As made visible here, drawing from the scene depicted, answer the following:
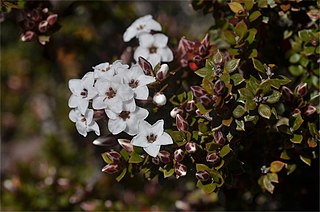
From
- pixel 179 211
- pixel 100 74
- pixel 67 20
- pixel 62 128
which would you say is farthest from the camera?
pixel 62 128

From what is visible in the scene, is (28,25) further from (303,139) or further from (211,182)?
(303,139)

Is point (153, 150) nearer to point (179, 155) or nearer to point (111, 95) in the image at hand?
point (179, 155)

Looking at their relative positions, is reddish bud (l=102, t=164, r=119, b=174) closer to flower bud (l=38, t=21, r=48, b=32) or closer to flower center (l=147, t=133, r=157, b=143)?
flower center (l=147, t=133, r=157, b=143)

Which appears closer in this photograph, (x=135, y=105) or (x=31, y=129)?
(x=135, y=105)

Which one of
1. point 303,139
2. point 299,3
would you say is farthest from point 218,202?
point 299,3

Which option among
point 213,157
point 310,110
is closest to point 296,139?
point 310,110

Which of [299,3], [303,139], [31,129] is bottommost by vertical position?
[31,129]

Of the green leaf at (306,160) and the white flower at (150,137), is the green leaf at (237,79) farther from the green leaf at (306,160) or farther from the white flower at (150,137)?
the green leaf at (306,160)
